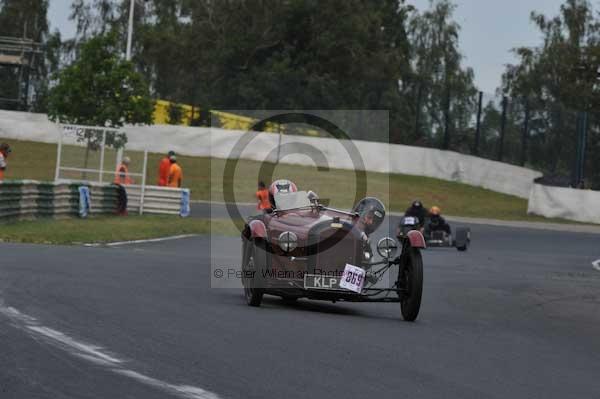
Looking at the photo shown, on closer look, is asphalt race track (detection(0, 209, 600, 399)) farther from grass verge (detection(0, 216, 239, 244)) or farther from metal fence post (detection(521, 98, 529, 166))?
metal fence post (detection(521, 98, 529, 166))

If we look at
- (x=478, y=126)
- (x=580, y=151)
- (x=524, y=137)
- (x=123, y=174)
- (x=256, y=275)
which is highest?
(x=478, y=126)

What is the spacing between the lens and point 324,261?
11.5m

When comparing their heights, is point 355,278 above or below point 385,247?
below

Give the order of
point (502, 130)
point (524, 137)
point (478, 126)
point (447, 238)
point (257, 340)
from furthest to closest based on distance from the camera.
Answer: point (478, 126), point (502, 130), point (524, 137), point (447, 238), point (257, 340)

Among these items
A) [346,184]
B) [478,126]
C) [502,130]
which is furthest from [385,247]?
[478,126]

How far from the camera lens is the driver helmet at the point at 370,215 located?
11977 millimetres

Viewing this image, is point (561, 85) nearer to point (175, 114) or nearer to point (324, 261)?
point (175, 114)

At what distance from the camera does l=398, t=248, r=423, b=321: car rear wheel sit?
36.2 ft

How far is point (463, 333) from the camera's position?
34.1ft

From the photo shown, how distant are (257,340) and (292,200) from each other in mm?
4105

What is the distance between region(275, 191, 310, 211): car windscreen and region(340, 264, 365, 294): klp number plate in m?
1.36

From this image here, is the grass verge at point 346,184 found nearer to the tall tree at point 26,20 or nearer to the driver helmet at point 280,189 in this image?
the driver helmet at point 280,189

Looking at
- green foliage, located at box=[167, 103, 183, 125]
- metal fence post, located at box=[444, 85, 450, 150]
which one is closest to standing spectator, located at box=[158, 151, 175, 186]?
green foliage, located at box=[167, 103, 183, 125]

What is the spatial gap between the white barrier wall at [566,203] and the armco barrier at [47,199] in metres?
14.9
